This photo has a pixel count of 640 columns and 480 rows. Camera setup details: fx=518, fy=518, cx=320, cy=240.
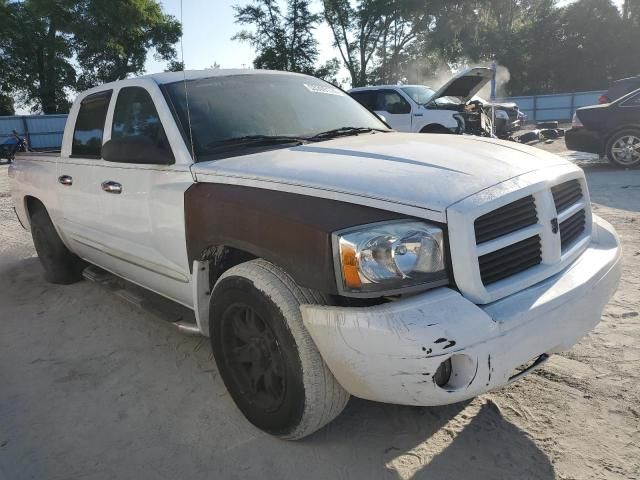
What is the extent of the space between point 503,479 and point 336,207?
1.29 meters

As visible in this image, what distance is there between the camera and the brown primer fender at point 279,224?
1.98 m

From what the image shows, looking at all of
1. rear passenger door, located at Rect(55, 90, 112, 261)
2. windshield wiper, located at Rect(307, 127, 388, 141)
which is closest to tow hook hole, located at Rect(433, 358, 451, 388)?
windshield wiper, located at Rect(307, 127, 388, 141)

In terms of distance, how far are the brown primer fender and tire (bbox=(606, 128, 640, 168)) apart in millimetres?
9179

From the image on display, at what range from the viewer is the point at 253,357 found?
245cm

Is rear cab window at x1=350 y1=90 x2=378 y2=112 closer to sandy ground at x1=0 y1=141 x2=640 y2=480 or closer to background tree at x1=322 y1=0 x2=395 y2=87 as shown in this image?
sandy ground at x1=0 y1=141 x2=640 y2=480

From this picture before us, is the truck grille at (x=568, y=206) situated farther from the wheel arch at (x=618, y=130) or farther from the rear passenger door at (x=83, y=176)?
the wheel arch at (x=618, y=130)

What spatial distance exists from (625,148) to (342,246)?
9378mm

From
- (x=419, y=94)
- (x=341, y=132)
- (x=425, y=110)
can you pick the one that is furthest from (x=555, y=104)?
(x=341, y=132)

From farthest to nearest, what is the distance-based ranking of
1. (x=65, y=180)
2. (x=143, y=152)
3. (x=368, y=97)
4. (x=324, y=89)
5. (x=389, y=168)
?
(x=368, y=97) < (x=65, y=180) < (x=324, y=89) < (x=143, y=152) < (x=389, y=168)

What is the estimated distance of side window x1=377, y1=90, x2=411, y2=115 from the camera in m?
11.5

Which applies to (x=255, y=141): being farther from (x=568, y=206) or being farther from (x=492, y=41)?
(x=492, y=41)

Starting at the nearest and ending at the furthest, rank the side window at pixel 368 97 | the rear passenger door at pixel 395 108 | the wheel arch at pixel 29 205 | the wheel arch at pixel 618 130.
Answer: the wheel arch at pixel 29 205, the wheel arch at pixel 618 130, the rear passenger door at pixel 395 108, the side window at pixel 368 97

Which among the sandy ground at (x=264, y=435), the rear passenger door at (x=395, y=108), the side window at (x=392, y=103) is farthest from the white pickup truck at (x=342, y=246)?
the side window at (x=392, y=103)

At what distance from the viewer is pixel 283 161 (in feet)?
8.30
